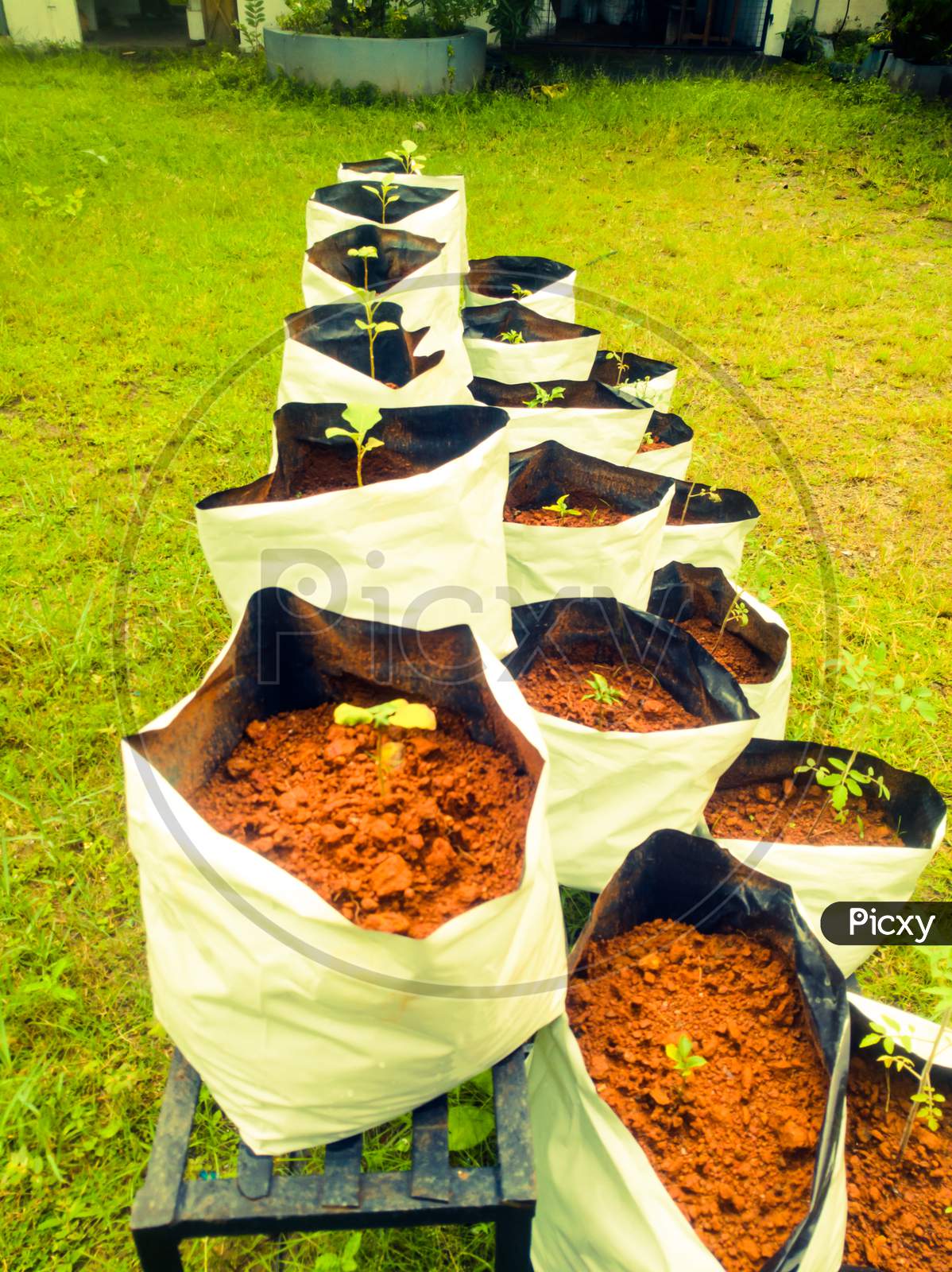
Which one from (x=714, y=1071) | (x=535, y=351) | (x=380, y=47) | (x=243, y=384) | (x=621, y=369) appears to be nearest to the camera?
(x=714, y=1071)

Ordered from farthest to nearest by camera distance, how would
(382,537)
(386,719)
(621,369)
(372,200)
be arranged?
(372,200), (621,369), (382,537), (386,719)

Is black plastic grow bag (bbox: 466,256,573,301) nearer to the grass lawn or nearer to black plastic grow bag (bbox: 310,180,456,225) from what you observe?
black plastic grow bag (bbox: 310,180,456,225)

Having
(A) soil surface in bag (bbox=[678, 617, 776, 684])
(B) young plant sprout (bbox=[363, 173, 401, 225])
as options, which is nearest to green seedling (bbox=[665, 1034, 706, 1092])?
(A) soil surface in bag (bbox=[678, 617, 776, 684])

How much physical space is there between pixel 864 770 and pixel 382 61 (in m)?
7.30

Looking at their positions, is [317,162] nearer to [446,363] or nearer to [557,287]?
[557,287]

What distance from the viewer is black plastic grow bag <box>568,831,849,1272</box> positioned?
1.10m

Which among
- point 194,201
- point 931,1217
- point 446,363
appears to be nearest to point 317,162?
point 194,201

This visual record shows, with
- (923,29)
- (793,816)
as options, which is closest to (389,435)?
(793,816)

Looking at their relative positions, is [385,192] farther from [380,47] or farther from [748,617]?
[380,47]

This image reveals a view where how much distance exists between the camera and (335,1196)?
0.97m

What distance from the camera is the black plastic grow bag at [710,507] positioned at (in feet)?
6.78

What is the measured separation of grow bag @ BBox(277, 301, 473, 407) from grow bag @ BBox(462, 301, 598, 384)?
0.15 meters

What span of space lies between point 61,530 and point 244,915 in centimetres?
206

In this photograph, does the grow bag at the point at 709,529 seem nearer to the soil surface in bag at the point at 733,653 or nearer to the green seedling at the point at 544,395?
the soil surface in bag at the point at 733,653
